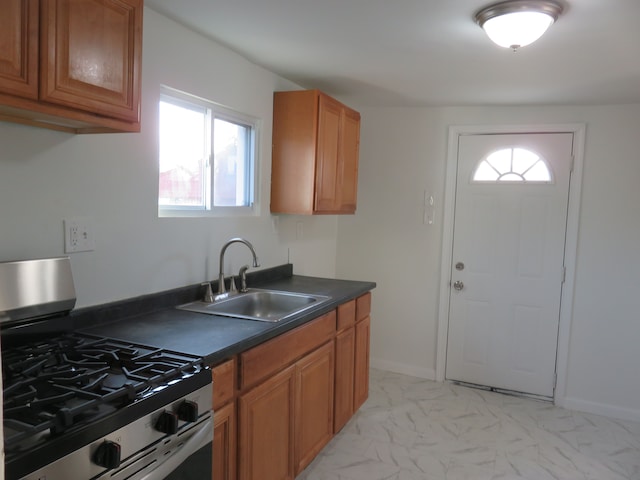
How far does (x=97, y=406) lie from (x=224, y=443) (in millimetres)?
685

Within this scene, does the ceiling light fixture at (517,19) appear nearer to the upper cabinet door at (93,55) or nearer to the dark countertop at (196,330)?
the upper cabinet door at (93,55)

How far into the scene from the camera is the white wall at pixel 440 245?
3.35 meters

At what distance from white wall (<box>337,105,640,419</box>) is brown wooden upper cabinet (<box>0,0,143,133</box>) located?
104 inches

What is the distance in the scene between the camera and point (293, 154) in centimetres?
297

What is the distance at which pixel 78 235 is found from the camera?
1.79 meters

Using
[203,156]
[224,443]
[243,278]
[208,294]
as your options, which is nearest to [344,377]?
[243,278]

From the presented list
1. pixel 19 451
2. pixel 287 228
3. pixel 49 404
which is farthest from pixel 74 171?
pixel 287 228

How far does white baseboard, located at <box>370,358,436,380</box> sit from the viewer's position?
3960mm

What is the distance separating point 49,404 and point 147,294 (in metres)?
1.00

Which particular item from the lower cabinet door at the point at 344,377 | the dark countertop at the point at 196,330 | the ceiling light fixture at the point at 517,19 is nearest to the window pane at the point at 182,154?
the dark countertop at the point at 196,330

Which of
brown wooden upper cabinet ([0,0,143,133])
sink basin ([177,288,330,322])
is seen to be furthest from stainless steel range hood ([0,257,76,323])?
sink basin ([177,288,330,322])

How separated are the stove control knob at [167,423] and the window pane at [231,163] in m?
1.48

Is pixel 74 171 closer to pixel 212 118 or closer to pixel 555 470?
pixel 212 118

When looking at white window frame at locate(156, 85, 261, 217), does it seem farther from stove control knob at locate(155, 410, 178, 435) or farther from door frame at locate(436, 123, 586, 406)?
door frame at locate(436, 123, 586, 406)
